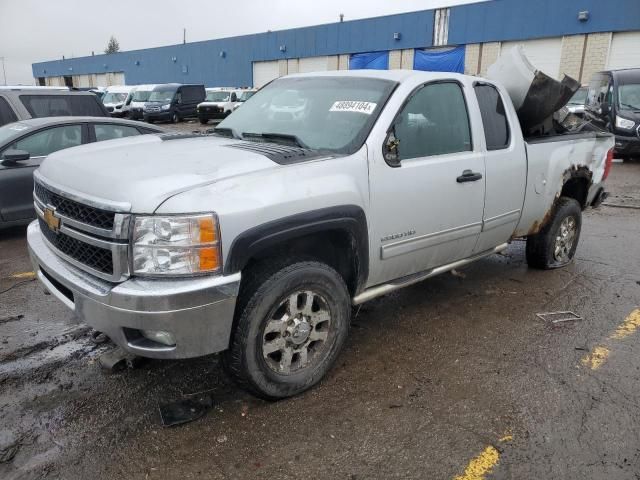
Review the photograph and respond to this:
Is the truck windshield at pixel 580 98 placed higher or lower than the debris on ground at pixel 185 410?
higher

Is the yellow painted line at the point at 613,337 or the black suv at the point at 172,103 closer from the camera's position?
the yellow painted line at the point at 613,337

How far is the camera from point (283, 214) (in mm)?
2697

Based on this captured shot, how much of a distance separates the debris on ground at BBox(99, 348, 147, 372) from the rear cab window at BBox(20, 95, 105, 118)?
219 inches

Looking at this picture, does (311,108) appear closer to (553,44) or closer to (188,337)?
(188,337)

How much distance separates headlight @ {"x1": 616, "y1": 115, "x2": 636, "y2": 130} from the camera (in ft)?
41.3

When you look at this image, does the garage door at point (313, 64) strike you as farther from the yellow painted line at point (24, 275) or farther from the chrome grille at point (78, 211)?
the chrome grille at point (78, 211)

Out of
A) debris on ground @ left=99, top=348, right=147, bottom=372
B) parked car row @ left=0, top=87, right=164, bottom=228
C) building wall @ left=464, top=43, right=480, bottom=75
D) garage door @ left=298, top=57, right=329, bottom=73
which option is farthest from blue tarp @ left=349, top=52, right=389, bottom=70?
debris on ground @ left=99, top=348, right=147, bottom=372

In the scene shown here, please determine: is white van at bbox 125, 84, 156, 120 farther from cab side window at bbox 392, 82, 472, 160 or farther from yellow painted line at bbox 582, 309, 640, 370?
yellow painted line at bbox 582, 309, 640, 370

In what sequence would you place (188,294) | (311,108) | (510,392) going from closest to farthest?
(188,294), (510,392), (311,108)

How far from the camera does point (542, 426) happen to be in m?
2.82

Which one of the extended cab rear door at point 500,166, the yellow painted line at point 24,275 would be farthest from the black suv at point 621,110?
the yellow painted line at point 24,275

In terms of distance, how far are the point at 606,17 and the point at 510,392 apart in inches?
1009

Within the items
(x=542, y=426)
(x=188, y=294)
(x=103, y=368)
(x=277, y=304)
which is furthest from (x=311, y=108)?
(x=542, y=426)

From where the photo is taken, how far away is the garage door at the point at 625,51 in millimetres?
22844
